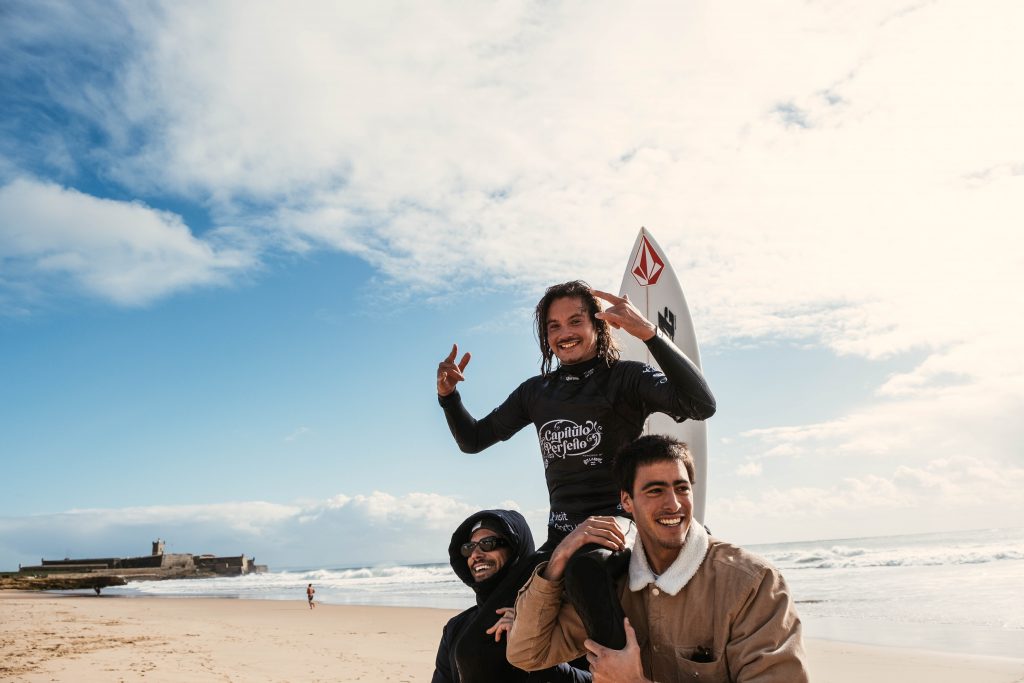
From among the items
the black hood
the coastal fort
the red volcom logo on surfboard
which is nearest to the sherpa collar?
the black hood

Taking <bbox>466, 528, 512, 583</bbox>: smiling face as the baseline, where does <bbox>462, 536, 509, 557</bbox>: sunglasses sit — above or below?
above

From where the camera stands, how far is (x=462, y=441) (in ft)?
10.6

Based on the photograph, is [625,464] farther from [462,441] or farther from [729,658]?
[462,441]

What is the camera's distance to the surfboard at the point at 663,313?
6.61m

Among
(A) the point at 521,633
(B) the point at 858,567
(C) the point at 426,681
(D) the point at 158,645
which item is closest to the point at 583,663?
(A) the point at 521,633

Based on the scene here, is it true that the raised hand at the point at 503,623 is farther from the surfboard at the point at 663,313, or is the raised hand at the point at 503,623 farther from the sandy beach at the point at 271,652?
the sandy beach at the point at 271,652

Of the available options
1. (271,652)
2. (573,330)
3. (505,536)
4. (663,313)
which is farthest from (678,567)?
(271,652)

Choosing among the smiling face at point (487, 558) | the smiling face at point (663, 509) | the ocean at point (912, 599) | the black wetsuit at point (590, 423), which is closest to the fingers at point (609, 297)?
the black wetsuit at point (590, 423)

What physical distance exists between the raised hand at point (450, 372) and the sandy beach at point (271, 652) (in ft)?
19.0

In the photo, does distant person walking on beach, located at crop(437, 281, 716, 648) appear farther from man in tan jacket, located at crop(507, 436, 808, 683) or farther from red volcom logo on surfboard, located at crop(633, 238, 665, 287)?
red volcom logo on surfboard, located at crop(633, 238, 665, 287)

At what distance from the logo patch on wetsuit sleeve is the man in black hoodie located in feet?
1.01

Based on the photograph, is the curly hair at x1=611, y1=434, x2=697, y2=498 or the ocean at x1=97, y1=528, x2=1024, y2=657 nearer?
the curly hair at x1=611, y1=434, x2=697, y2=498

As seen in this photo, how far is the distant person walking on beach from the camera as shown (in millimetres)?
2422

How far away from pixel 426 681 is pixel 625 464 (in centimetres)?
669
